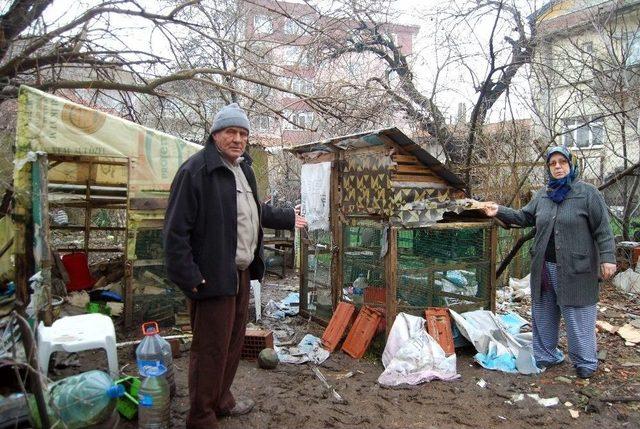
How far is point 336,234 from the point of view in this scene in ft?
19.7

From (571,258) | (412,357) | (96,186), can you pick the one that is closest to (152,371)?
(412,357)

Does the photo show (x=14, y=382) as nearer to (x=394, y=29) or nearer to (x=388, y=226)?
(x=388, y=226)

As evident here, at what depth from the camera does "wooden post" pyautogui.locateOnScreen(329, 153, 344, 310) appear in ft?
19.6

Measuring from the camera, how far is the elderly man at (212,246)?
9.25 feet

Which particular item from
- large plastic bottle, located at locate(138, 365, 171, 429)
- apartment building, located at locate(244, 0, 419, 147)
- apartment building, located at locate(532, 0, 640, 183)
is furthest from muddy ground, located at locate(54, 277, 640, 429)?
apartment building, located at locate(532, 0, 640, 183)

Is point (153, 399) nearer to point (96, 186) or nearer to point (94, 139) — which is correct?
point (94, 139)

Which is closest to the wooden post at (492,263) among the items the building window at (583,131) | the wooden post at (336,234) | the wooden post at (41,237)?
the wooden post at (336,234)

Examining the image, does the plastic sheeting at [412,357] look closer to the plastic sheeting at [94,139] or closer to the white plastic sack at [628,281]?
the plastic sheeting at [94,139]

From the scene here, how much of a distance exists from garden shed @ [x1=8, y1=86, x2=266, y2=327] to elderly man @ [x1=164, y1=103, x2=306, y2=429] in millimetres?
994

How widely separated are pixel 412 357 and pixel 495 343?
1080mm

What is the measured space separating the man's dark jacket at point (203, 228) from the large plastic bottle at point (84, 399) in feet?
2.87

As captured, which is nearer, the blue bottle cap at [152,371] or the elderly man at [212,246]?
the elderly man at [212,246]

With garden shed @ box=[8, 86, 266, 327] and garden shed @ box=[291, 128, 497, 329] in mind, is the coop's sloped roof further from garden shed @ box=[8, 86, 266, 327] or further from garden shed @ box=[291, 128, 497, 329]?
garden shed @ box=[8, 86, 266, 327]

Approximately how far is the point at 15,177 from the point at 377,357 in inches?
167
